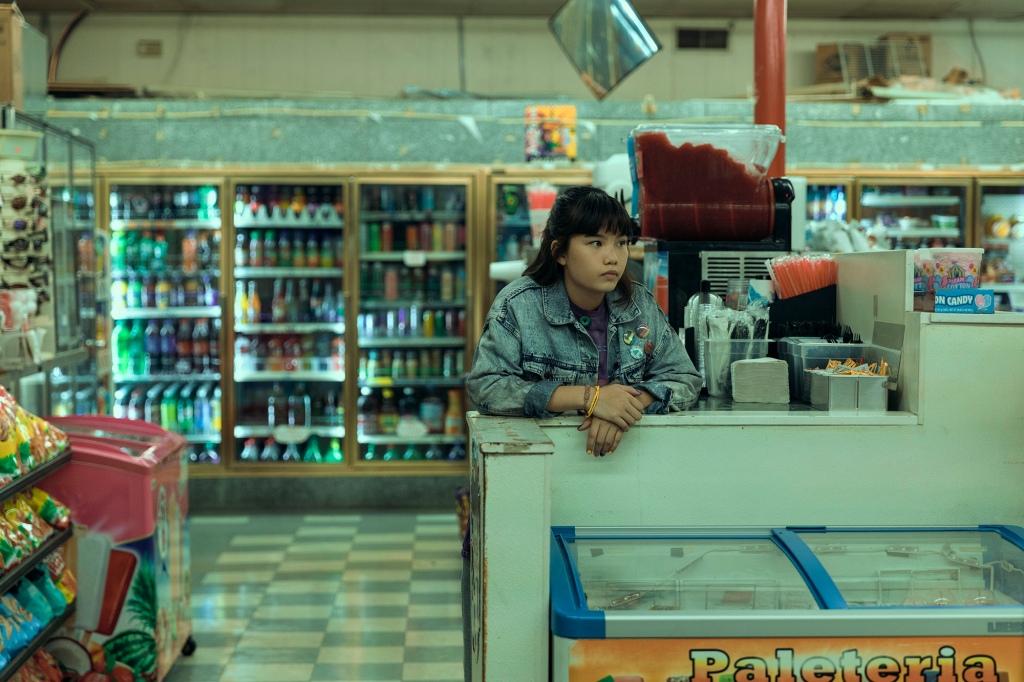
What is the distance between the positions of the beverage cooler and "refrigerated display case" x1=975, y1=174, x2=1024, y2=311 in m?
5.67

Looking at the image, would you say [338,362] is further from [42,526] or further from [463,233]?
[42,526]

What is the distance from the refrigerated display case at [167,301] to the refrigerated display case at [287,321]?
19cm

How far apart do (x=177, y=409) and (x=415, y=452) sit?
1661 mm

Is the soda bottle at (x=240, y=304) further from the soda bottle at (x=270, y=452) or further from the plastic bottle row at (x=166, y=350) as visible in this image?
the soda bottle at (x=270, y=452)

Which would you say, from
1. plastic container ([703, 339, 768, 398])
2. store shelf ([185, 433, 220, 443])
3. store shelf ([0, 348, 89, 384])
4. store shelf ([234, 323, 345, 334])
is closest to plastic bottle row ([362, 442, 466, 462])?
store shelf ([234, 323, 345, 334])

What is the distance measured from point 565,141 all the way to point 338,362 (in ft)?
7.05

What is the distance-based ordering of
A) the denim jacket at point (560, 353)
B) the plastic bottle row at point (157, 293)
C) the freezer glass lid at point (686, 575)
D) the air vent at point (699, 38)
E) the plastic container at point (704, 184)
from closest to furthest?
the freezer glass lid at point (686, 575), the denim jacket at point (560, 353), the plastic container at point (704, 184), the plastic bottle row at point (157, 293), the air vent at point (699, 38)

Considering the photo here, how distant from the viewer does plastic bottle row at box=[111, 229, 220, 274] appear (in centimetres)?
639

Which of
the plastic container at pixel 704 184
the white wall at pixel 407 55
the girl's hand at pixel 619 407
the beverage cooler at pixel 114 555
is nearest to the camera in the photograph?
the girl's hand at pixel 619 407

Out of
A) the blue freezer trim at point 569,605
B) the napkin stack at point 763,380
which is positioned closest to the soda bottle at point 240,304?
the napkin stack at point 763,380

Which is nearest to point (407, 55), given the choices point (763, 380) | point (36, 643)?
point (36, 643)

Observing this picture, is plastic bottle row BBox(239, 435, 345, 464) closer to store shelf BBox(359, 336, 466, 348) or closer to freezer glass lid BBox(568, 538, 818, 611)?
store shelf BBox(359, 336, 466, 348)

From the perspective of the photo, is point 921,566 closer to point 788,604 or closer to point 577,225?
point 788,604

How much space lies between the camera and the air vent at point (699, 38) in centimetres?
826
